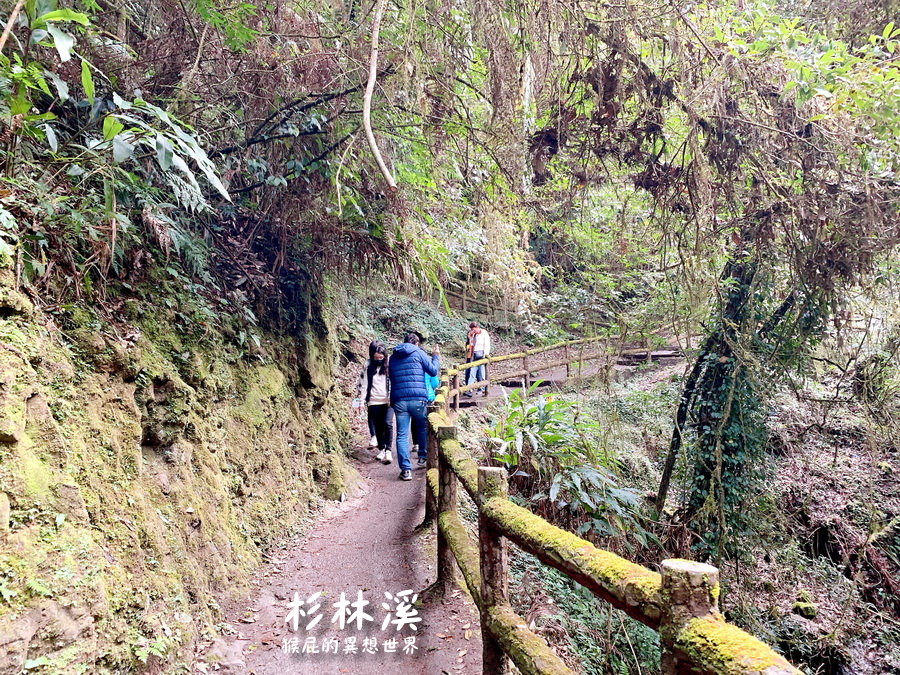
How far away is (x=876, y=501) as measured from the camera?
783 cm

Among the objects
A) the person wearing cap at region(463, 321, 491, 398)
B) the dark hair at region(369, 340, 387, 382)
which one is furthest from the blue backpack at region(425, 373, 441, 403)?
the person wearing cap at region(463, 321, 491, 398)

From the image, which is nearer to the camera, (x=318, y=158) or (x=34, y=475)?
(x=34, y=475)

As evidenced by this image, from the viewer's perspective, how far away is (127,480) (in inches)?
115

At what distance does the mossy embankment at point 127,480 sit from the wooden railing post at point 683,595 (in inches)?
84.6

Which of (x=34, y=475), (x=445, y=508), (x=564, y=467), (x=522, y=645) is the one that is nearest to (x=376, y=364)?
(x=564, y=467)

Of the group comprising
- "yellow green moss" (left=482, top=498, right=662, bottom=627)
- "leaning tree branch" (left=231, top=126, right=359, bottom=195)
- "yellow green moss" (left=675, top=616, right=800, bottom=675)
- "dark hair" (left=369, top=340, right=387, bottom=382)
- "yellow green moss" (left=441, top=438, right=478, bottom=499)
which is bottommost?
"yellow green moss" (left=441, top=438, right=478, bottom=499)

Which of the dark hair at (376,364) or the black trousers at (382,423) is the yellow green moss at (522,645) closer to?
the dark hair at (376,364)

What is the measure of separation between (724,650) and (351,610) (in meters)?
3.14

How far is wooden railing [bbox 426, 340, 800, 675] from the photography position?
3.88 ft

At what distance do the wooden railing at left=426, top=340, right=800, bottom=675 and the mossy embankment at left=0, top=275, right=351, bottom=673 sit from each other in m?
1.67

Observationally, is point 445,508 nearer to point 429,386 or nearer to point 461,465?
point 461,465

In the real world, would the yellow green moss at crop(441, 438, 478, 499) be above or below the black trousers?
above

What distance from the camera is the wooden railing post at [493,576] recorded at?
2525mm

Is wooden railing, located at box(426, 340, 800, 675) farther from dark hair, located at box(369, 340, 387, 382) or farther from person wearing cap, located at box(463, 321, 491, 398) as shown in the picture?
person wearing cap, located at box(463, 321, 491, 398)
